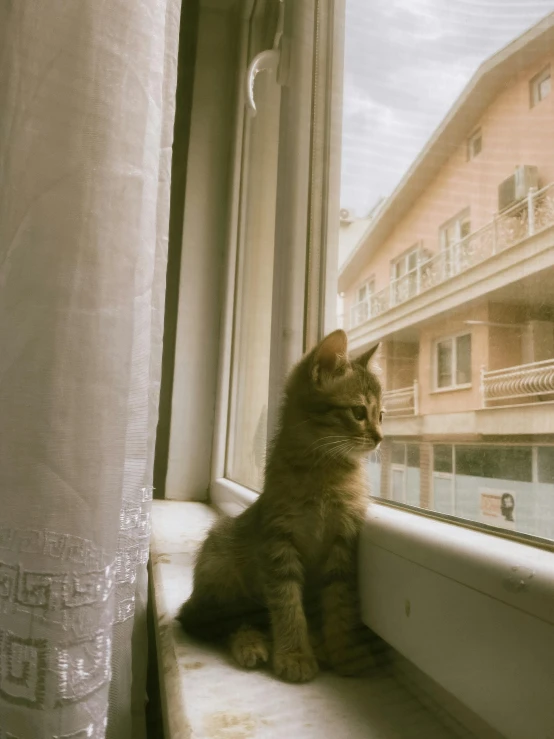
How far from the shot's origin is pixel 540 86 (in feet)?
1.76

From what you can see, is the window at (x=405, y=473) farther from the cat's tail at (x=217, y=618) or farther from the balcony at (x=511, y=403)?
the cat's tail at (x=217, y=618)

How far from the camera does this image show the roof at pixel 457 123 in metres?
0.56

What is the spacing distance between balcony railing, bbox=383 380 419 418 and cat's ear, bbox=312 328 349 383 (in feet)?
0.28

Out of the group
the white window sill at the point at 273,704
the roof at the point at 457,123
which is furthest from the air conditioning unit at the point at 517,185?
the white window sill at the point at 273,704

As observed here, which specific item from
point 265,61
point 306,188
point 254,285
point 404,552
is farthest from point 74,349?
point 254,285

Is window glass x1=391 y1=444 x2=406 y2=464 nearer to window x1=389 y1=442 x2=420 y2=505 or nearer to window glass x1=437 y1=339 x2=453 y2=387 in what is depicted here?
window x1=389 y1=442 x2=420 y2=505

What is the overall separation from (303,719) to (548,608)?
11.6 inches

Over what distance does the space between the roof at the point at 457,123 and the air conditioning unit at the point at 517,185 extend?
4.0 inches

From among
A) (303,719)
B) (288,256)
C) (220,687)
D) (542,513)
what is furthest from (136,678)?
(288,256)

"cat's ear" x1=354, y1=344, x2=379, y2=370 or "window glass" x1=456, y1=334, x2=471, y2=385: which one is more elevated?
"cat's ear" x1=354, y1=344, x2=379, y2=370

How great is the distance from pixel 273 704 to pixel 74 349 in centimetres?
39

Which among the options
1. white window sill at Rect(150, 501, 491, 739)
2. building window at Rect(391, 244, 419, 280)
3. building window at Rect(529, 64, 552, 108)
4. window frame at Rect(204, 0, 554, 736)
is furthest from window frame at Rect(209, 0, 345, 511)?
building window at Rect(529, 64, 552, 108)

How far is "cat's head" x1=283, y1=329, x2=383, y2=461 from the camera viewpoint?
795 mm

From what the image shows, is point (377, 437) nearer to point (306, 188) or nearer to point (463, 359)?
point (463, 359)
